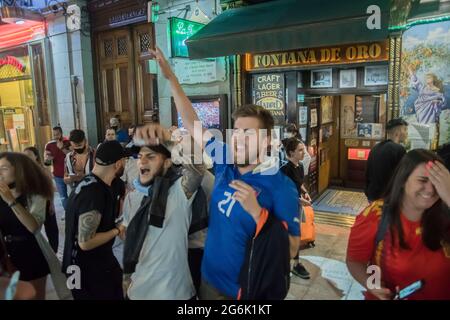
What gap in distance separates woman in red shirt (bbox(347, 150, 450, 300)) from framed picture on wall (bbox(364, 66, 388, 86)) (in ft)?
15.2

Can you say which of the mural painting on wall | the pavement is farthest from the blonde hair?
the pavement

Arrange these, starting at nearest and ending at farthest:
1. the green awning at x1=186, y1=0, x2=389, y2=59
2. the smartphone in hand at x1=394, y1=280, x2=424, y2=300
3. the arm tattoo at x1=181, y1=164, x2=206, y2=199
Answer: the smartphone in hand at x1=394, y1=280, x2=424, y2=300 < the arm tattoo at x1=181, y1=164, x2=206, y2=199 < the green awning at x1=186, y1=0, x2=389, y2=59

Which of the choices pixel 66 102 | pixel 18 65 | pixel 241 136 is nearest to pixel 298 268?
pixel 241 136

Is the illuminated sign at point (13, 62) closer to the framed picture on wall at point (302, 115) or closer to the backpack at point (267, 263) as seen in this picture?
the framed picture on wall at point (302, 115)

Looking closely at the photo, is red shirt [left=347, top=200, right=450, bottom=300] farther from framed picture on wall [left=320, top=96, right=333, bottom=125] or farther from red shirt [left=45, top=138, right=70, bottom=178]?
red shirt [left=45, top=138, right=70, bottom=178]

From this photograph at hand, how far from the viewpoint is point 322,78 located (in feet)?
22.1

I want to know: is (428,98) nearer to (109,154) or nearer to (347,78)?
(347,78)

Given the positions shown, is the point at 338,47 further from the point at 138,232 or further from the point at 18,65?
the point at 18,65

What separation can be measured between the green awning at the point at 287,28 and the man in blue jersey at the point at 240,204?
10.9ft

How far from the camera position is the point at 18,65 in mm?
11211

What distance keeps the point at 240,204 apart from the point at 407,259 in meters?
0.94

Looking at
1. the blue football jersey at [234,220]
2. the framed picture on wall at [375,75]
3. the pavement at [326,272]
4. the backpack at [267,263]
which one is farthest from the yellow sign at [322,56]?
the backpack at [267,263]

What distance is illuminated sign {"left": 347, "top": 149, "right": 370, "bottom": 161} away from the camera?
8.47 metres

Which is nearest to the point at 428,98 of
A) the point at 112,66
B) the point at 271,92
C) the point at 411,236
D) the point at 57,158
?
the point at 271,92
